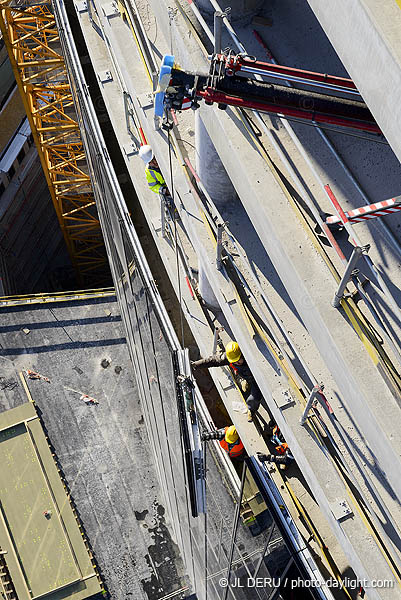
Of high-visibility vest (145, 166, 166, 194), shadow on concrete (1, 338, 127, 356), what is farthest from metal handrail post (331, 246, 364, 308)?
shadow on concrete (1, 338, 127, 356)

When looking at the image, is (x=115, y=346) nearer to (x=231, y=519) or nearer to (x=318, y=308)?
(x=231, y=519)

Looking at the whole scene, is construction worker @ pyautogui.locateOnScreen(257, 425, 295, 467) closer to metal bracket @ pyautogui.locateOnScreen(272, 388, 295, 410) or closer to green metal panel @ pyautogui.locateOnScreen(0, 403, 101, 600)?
metal bracket @ pyautogui.locateOnScreen(272, 388, 295, 410)

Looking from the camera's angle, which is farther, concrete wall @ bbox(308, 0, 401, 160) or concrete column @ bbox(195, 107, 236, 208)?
concrete column @ bbox(195, 107, 236, 208)

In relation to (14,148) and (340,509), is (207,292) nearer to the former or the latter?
(340,509)

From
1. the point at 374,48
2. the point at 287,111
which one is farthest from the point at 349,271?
the point at 287,111

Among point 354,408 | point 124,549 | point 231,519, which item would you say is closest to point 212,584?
point 231,519
